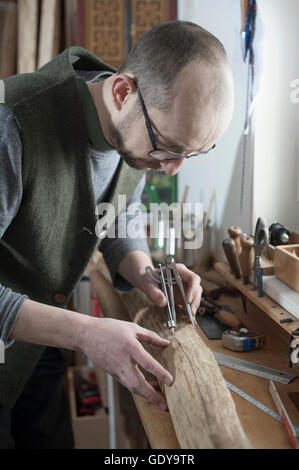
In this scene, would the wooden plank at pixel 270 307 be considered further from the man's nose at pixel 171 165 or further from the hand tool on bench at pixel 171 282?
the man's nose at pixel 171 165

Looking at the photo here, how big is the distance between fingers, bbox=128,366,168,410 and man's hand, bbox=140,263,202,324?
28 cm

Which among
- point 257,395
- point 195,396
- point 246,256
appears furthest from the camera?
point 246,256

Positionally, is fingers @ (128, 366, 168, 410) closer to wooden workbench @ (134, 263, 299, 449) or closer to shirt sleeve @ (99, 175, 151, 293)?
wooden workbench @ (134, 263, 299, 449)

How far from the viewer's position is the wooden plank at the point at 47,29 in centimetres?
214

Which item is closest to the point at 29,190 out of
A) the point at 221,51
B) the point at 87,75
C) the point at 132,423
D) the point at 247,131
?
the point at 87,75

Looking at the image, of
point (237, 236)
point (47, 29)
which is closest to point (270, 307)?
point (237, 236)

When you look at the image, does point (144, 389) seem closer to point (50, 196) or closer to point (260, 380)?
point (260, 380)

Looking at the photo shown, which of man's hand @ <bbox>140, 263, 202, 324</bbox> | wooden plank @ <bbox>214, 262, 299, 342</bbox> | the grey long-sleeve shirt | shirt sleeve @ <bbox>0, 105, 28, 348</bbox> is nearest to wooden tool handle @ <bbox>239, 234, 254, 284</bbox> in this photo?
wooden plank @ <bbox>214, 262, 299, 342</bbox>

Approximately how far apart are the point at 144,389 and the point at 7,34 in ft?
6.52

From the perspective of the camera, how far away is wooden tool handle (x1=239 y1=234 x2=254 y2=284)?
44.5 inches

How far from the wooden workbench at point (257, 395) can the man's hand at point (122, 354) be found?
0.15 ft

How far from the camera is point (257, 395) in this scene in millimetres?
875

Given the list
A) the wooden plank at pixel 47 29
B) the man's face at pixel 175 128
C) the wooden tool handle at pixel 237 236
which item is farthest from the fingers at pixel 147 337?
the wooden plank at pixel 47 29

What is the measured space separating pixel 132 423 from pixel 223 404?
730 millimetres
